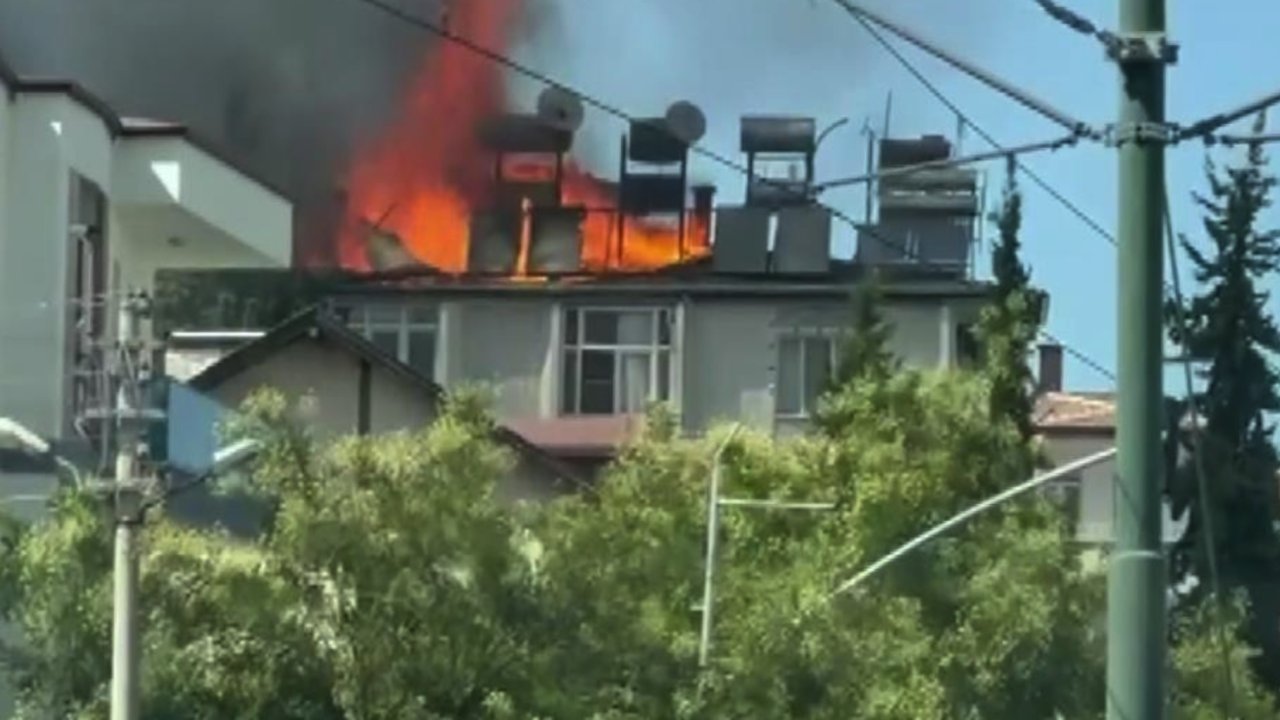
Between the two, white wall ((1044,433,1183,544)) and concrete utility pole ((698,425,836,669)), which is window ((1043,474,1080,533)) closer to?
concrete utility pole ((698,425,836,669))

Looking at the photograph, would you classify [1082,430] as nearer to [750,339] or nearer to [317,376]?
[750,339]

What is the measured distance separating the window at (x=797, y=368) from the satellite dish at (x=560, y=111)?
9.96 m

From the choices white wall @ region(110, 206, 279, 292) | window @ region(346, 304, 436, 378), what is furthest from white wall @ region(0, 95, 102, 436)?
window @ region(346, 304, 436, 378)

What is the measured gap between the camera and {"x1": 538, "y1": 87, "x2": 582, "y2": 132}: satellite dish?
7656cm

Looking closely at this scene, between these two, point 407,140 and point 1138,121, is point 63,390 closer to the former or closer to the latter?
point 1138,121

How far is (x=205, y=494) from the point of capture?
105 ft

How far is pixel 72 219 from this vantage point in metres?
35.7

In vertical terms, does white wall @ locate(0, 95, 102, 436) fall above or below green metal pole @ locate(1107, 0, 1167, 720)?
above

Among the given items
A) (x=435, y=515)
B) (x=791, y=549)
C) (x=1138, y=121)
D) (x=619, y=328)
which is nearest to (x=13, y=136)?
(x=791, y=549)

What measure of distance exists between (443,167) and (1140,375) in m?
71.5

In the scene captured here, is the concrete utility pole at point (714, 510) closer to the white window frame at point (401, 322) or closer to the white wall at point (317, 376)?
the white wall at point (317, 376)

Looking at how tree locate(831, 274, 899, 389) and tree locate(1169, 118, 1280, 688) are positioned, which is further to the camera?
tree locate(1169, 118, 1280, 688)

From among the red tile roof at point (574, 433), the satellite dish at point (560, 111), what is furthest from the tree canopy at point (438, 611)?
the satellite dish at point (560, 111)

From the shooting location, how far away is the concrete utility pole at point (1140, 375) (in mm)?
12078
